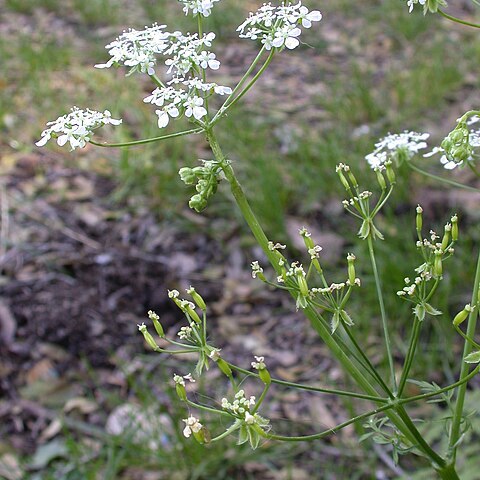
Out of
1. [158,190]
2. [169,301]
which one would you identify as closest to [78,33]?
[158,190]

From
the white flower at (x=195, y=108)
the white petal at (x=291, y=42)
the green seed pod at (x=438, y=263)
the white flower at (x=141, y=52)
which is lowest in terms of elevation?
the green seed pod at (x=438, y=263)

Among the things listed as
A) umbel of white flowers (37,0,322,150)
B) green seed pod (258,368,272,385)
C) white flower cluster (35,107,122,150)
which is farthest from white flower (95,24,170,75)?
green seed pod (258,368,272,385)

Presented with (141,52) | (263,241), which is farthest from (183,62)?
(263,241)

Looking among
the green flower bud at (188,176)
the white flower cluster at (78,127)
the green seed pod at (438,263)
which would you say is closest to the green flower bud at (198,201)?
the green flower bud at (188,176)

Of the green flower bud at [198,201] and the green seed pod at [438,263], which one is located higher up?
the green flower bud at [198,201]

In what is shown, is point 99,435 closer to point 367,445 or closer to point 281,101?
point 367,445

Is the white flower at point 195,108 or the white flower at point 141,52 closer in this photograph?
the white flower at point 195,108

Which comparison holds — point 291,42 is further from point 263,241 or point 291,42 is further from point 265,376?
point 265,376

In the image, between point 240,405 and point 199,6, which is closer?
point 240,405

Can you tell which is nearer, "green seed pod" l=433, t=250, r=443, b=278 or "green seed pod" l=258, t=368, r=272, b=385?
"green seed pod" l=258, t=368, r=272, b=385

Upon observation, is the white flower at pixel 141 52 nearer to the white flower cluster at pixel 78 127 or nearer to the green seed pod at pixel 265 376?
the white flower cluster at pixel 78 127

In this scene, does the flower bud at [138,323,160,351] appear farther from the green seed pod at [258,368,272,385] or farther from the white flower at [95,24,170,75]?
the white flower at [95,24,170,75]
